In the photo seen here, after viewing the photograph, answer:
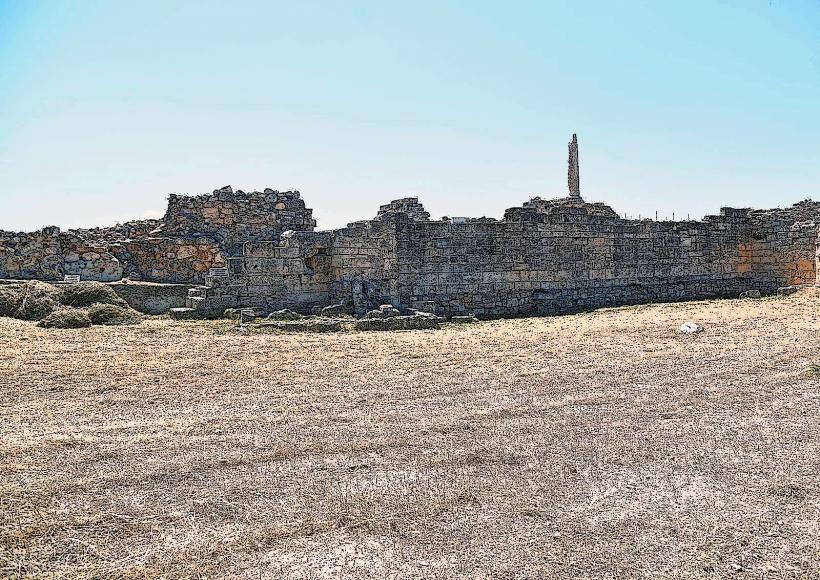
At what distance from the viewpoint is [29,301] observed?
43.0 ft

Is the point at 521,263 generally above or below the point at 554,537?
above

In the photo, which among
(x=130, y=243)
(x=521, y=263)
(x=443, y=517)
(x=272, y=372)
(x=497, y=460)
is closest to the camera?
(x=443, y=517)

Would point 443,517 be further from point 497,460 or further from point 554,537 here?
point 497,460

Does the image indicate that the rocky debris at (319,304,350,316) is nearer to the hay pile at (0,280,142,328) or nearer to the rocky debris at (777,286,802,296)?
the hay pile at (0,280,142,328)

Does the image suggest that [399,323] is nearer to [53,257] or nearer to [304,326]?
[304,326]

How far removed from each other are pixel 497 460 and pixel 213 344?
6749 mm

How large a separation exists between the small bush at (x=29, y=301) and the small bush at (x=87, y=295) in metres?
0.21

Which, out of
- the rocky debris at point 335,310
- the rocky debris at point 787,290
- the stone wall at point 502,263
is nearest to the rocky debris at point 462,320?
the stone wall at point 502,263

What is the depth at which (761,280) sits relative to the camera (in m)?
18.9

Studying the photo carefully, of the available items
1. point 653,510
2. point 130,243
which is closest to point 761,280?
point 653,510

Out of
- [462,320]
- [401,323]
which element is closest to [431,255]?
[462,320]

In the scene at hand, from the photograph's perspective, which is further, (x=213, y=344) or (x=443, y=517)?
(x=213, y=344)

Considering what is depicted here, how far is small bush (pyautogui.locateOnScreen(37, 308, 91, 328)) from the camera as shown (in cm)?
1204

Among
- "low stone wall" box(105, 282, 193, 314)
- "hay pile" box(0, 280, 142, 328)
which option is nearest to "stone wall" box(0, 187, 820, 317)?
"low stone wall" box(105, 282, 193, 314)
